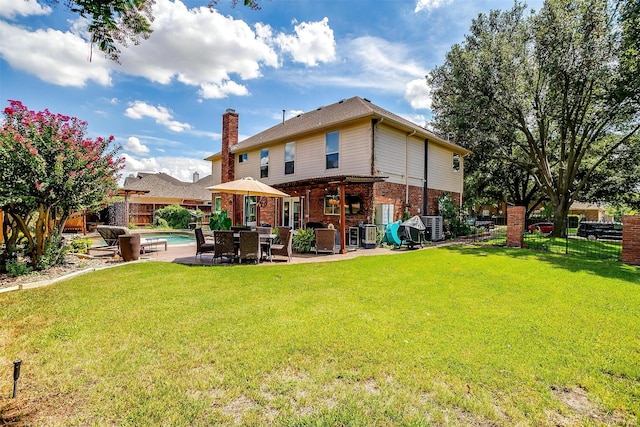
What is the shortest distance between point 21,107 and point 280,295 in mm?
7597

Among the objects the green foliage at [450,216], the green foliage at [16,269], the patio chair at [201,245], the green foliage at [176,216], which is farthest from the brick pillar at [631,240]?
the green foliage at [176,216]

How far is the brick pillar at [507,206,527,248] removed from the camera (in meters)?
12.3

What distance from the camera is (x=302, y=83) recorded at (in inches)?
656

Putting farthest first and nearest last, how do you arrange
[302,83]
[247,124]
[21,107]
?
[247,124] < [302,83] < [21,107]

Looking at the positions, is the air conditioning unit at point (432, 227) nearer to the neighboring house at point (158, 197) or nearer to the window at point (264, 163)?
the window at point (264, 163)

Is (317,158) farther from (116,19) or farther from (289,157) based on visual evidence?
(116,19)

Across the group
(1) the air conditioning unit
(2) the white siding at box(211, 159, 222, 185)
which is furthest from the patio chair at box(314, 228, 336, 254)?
(2) the white siding at box(211, 159, 222, 185)

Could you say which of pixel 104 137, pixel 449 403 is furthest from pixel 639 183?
pixel 104 137

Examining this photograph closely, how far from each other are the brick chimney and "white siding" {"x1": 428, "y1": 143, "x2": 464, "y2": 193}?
13.3 m

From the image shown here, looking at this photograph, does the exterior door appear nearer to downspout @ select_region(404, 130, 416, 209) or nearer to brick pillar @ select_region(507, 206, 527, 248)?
downspout @ select_region(404, 130, 416, 209)

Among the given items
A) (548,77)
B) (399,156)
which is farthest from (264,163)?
(548,77)

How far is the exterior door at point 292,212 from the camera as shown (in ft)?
55.2

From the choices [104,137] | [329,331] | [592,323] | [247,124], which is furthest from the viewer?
[247,124]

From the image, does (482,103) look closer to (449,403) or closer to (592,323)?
(592,323)
